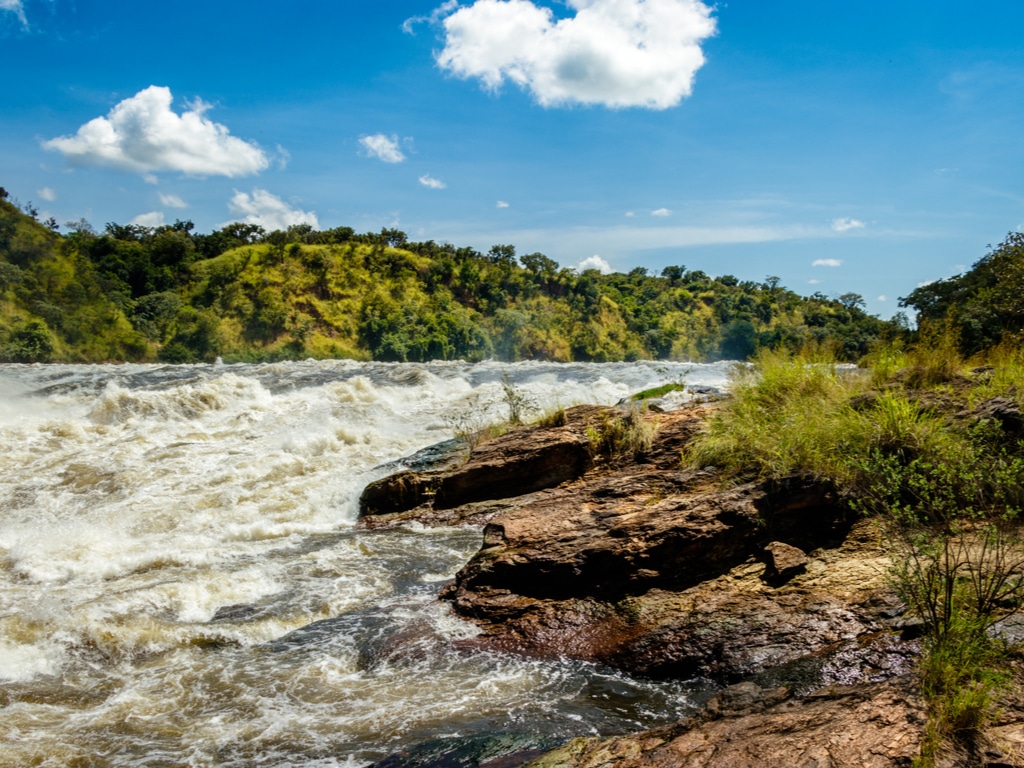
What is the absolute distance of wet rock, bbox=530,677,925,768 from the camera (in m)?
2.54

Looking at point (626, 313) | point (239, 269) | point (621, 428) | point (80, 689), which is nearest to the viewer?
point (80, 689)

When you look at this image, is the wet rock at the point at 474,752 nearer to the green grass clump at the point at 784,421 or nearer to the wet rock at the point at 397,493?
the green grass clump at the point at 784,421

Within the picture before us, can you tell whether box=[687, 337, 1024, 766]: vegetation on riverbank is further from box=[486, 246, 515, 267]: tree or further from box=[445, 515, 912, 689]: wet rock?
box=[486, 246, 515, 267]: tree

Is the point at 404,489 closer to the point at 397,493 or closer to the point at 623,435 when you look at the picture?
the point at 397,493

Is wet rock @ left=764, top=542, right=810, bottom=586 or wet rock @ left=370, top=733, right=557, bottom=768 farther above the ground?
wet rock @ left=764, top=542, right=810, bottom=586

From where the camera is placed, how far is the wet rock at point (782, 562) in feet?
15.3

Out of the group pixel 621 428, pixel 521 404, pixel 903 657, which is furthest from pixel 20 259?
pixel 903 657

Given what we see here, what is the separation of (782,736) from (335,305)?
6360 cm

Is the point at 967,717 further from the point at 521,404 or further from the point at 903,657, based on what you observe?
the point at 521,404

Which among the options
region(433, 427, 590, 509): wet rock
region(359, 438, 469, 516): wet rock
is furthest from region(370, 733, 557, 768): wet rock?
region(359, 438, 469, 516): wet rock

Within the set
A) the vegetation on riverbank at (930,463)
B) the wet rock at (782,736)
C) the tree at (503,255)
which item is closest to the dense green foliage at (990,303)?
the vegetation on riverbank at (930,463)

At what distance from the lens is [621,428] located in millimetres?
7641

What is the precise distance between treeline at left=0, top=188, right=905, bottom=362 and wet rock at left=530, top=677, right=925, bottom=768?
1485 inches

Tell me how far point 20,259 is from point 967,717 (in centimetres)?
6099
